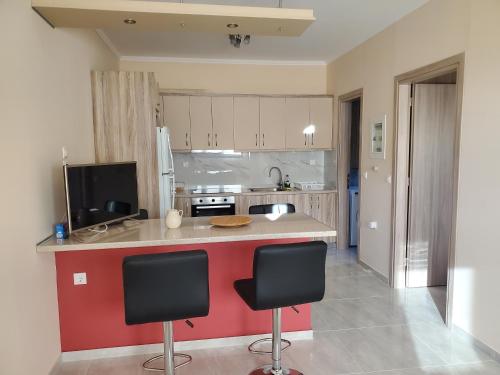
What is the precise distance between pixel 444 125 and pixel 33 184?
12.4 feet

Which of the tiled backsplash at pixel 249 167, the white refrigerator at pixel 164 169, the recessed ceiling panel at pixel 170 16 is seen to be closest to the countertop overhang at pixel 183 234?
the white refrigerator at pixel 164 169

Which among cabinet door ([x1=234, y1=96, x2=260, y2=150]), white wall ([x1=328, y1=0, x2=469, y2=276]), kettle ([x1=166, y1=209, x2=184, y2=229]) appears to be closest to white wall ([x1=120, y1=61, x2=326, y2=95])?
cabinet door ([x1=234, y1=96, x2=260, y2=150])

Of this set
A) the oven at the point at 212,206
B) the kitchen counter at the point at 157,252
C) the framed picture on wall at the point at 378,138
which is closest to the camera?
the kitchen counter at the point at 157,252

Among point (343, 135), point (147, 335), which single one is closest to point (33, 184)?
point (147, 335)

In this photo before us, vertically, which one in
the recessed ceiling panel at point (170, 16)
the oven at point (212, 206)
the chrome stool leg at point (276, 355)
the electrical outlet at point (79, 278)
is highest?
the recessed ceiling panel at point (170, 16)

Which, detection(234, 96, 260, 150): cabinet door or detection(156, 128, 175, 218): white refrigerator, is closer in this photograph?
detection(156, 128, 175, 218): white refrigerator

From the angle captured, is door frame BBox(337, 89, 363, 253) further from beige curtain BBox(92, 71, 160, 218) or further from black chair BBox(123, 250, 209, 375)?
black chair BBox(123, 250, 209, 375)

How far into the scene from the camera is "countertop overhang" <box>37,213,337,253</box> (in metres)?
2.28

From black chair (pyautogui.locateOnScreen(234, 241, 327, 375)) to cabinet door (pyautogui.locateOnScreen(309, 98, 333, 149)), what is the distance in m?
3.60

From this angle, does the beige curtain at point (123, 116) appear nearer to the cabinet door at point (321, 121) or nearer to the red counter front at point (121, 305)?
the red counter front at point (121, 305)

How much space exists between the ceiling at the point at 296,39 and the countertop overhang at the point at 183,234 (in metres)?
2.06

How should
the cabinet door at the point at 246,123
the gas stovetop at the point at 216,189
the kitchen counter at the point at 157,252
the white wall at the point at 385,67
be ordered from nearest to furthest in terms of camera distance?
the kitchen counter at the point at 157,252 → the white wall at the point at 385,67 → the cabinet door at the point at 246,123 → the gas stovetop at the point at 216,189

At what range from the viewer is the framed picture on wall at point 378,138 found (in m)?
4.09

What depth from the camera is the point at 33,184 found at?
221 centimetres
